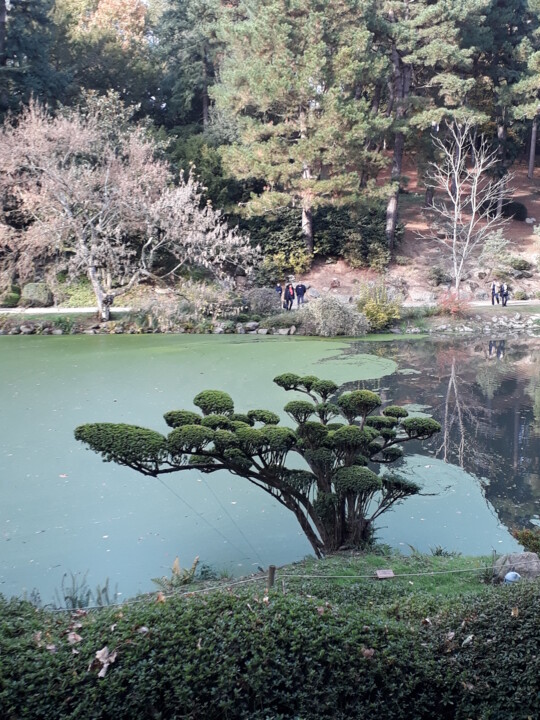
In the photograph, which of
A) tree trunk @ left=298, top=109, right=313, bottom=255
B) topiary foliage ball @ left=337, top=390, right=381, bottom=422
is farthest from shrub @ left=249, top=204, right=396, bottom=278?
topiary foliage ball @ left=337, top=390, right=381, bottom=422

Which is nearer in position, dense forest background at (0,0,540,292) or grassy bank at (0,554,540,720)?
grassy bank at (0,554,540,720)

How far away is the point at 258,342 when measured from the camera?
58.5 ft

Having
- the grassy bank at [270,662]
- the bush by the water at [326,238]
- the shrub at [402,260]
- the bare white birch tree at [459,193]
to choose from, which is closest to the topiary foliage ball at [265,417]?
the grassy bank at [270,662]

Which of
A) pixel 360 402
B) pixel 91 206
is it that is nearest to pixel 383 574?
pixel 360 402

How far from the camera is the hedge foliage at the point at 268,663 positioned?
2.44m

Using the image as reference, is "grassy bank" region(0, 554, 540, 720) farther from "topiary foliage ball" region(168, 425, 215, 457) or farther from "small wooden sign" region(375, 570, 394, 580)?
"topiary foliage ball" region(168, 425, 215, 457)

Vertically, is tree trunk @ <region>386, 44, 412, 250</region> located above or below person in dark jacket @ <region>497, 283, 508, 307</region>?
above

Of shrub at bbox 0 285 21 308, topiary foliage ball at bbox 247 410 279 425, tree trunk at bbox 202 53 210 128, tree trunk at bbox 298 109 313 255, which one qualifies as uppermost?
tree trunk at bbox 202 53 210 128

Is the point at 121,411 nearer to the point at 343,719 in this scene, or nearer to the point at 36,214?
the point at 343,719

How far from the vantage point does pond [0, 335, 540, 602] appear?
5848 millimetres

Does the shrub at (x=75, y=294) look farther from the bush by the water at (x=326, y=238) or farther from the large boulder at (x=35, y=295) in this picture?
the bush by the water at (x=326, y=238)

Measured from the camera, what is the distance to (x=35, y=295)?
2164 centimetres

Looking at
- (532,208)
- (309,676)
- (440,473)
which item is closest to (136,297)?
(440,473)

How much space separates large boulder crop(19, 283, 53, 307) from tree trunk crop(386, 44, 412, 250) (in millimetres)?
14085
